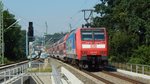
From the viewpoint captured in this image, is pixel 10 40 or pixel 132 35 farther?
pixel 10 40

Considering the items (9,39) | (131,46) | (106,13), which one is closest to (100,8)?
(106,13)

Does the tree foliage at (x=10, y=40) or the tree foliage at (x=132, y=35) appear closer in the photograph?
the tree foliage at (x=132, y=35)

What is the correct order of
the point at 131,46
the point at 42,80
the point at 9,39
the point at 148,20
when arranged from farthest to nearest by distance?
the point at 9,39, the point at 131,46, the point at 148,20, the point at 42,80

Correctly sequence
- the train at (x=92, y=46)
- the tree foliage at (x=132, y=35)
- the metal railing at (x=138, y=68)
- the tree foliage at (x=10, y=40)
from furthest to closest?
1. the tree foliage at (x=10, y=40)
2. the tree foliage at (x=132, y=35)
3. the train at (x=92, y=46)
4. the metal railing at (x=138, y=68)

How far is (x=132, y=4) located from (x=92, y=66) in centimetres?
1823

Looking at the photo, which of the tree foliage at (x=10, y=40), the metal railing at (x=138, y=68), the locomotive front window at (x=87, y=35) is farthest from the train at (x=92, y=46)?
the tree foliage at (x=10, y=40)

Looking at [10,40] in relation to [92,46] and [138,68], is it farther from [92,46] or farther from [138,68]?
[138,68]

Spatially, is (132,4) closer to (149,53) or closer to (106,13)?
(149,53)

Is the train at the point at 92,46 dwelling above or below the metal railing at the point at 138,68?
above

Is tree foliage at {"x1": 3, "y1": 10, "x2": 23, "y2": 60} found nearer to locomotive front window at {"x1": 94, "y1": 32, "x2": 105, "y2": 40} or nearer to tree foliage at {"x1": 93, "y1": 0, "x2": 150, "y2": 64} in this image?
tree foliage at {"x1": 93, "y1": 0, "x2": 150, "y2": 64}

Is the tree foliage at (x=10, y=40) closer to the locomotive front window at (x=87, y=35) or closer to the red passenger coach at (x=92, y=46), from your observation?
→ the locomotive front window at (x=87, y=35)

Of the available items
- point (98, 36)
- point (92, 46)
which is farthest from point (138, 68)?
point (98, 36)

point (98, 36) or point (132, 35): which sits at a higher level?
point (132, 35)

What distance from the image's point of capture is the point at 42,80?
113 ft
